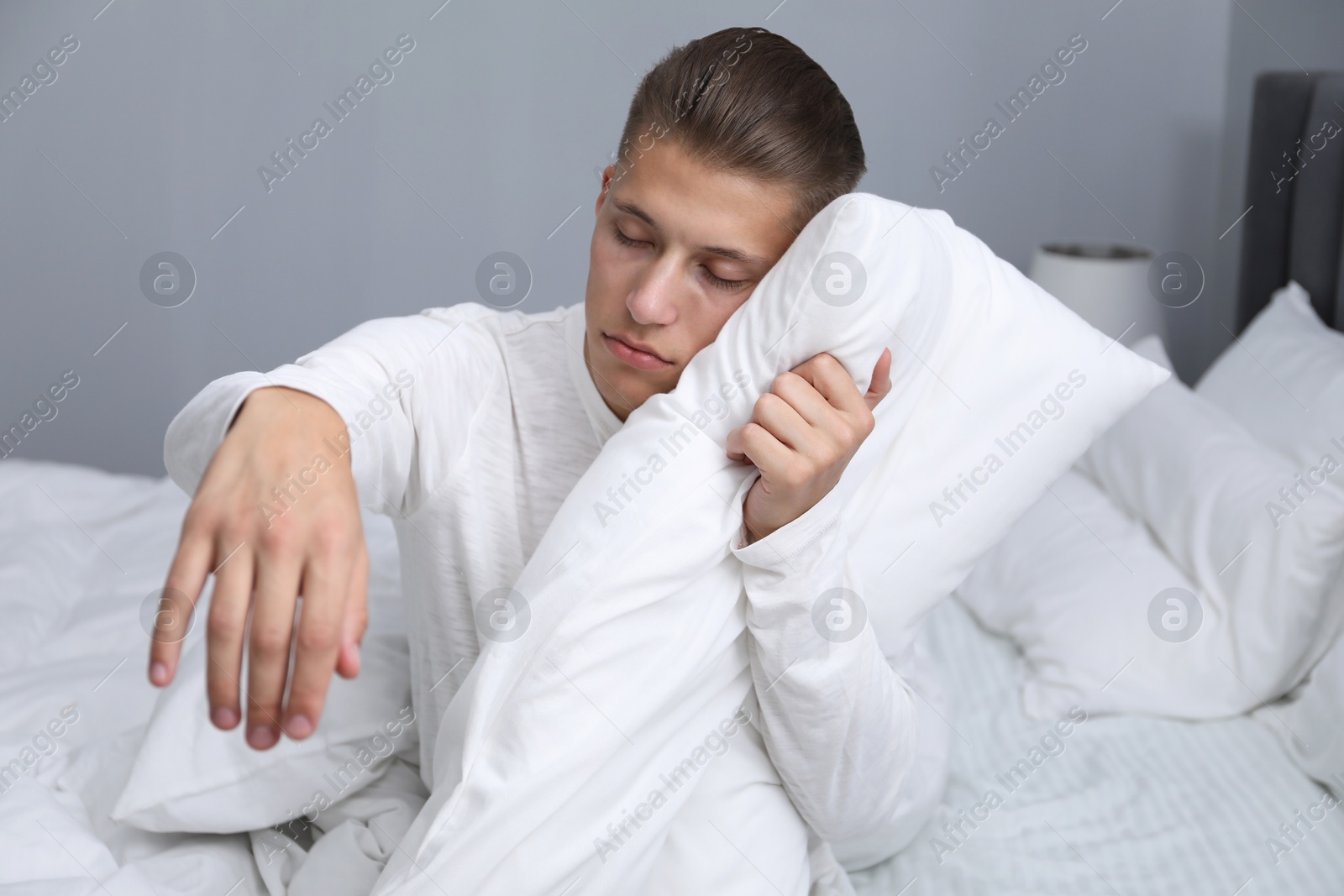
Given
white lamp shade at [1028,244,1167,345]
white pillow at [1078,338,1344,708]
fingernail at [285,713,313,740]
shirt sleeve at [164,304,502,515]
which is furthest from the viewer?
white lamp shade at [1028,244,1167,345]

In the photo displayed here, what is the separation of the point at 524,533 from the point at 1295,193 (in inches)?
65.7

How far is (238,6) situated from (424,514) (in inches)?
77.6

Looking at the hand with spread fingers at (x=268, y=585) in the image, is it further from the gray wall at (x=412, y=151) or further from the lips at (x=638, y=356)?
the gray wall at (x=412, y=151)

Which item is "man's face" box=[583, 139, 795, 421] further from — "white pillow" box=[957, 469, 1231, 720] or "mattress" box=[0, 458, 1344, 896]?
"white pillow" box=[957, 469, 1231, 720]

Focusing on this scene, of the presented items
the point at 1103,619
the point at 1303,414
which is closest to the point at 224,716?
the point at 1103,619

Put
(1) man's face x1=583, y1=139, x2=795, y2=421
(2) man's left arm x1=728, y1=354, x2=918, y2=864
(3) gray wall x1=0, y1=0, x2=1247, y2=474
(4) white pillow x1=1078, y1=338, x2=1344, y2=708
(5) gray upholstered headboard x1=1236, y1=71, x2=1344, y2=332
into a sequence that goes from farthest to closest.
Answer: (3) gray wall x1=0, y1=0, x2=1247, y2=474 → (5) gray upholstered headboard x1=1236, y1=71, x2=1344, y2=332 → (4) white pillow x1=1078, y1=338, x2=1344, y2=708 → (1) man's face x1=583, y1=139, x2=795, y2=421 → (2) man's left arm x1=728, y1=354, x2=918, y2=864

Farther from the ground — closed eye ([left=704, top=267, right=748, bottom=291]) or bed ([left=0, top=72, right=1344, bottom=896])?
closed eye ([left=704, top=267, right=748, bottom=291])

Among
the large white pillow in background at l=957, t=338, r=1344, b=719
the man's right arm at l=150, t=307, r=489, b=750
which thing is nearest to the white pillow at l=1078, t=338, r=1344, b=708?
the large white pillow in background at l=957, t=338, r=1344, b=719

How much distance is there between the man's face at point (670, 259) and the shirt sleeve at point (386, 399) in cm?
13

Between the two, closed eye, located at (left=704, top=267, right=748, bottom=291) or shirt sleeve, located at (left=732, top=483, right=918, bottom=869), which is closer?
shirt sleeve, located at (left=732, top=483, right=918, bottom=869)

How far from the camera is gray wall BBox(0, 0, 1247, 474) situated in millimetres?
2301

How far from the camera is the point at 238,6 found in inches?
94.5

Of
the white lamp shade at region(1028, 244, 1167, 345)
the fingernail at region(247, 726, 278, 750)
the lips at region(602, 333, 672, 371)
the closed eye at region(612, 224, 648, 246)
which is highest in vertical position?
the fingernail at region(247, 726, 278, 750)

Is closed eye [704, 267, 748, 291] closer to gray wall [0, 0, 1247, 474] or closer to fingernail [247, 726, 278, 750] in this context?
fingernail [247, 726, 278, 750]
